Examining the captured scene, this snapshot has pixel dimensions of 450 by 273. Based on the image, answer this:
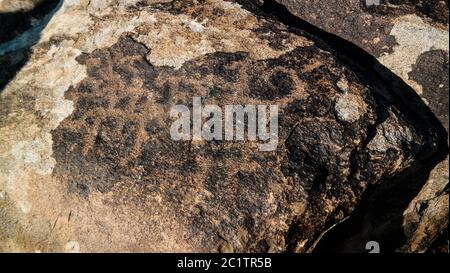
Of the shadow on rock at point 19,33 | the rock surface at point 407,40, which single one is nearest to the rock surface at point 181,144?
the shadow on rock at point 19,33

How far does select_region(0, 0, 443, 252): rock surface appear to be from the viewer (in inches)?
101

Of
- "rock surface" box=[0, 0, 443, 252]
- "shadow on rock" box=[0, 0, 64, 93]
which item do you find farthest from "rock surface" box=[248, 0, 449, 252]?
"shadow on rock" box=[0, 0, 64, 93]

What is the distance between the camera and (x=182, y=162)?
8.70ft

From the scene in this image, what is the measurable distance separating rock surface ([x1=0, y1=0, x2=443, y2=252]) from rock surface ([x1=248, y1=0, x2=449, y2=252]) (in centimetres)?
45

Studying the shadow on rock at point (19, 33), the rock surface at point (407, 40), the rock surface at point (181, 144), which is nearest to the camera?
the rock surface at point (181, 144)

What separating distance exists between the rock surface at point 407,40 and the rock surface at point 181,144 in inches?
17.5

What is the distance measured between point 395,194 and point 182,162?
5.19 feet

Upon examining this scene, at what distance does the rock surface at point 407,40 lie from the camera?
3514mm

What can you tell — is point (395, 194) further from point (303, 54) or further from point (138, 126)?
point (138, 126)

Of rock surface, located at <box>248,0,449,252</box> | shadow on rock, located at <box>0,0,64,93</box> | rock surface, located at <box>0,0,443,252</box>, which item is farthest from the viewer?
rock surface, located at <box>248,0,449,252</box>

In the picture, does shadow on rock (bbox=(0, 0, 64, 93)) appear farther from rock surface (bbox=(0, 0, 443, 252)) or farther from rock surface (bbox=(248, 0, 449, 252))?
rock surface (bbox=(248, 0, 449, 252))

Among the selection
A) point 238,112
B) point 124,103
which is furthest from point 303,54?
point 124,103

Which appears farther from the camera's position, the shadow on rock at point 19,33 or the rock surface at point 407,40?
the rock surface at point 407,40

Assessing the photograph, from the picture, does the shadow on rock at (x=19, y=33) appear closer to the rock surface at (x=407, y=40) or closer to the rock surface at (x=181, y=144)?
the rock surface at (x=181, y=144)
